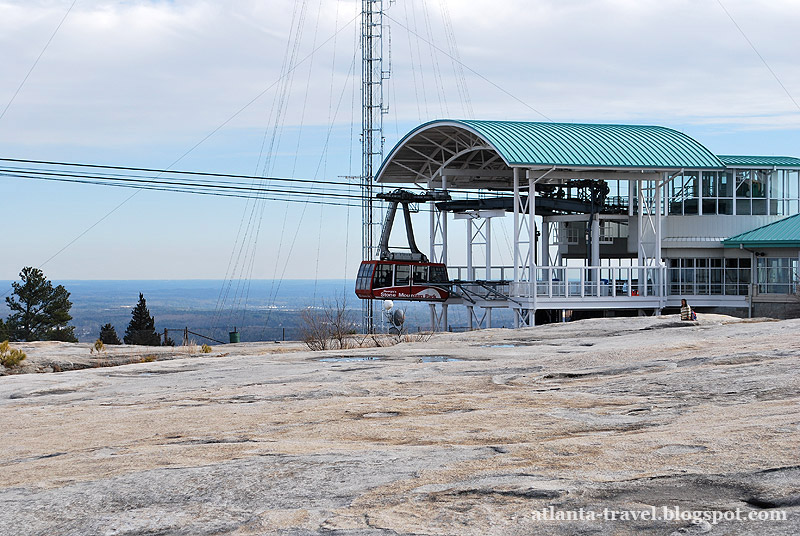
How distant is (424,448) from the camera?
349 inches

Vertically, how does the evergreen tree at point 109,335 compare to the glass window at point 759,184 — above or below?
below

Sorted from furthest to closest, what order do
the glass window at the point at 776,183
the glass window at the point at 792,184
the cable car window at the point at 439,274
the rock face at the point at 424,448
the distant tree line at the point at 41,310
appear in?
1. the distant tree line at the point at 41,310
2. the glass window at the point at 792,184
3. the glass window at the point at 776,183
4. the cable car window at the point at 439,274
5. the rock face at the point at 424,448

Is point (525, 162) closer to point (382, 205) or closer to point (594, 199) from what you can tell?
point (594, 199)

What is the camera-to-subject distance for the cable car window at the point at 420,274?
1831 inches

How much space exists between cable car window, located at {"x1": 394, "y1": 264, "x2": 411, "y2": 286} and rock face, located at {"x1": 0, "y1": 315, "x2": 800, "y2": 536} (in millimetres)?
28369

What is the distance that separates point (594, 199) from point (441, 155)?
9663mm

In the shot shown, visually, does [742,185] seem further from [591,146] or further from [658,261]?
[591,146]

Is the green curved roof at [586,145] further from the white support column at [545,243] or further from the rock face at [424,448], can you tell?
the rock face at [424,448]

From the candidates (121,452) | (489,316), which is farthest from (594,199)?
(121,452)

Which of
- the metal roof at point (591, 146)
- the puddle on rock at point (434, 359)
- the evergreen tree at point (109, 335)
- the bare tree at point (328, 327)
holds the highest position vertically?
the metal roof at point (591, 146)

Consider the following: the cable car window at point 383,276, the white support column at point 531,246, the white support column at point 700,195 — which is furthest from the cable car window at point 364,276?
the white support column at point 700,195

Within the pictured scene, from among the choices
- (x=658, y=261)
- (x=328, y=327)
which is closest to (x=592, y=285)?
(x=658, y=261)

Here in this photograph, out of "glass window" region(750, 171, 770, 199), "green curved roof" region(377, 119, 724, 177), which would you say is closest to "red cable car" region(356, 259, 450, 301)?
"green curved roof" region(377, 119, 724, 177)

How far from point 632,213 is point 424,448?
136ft
